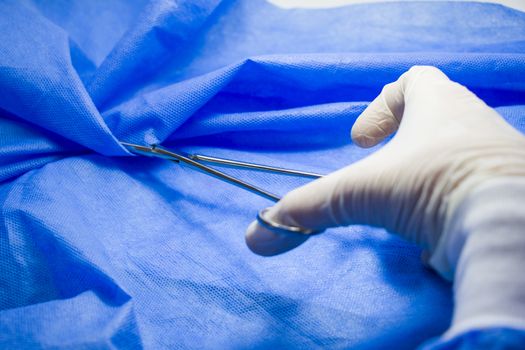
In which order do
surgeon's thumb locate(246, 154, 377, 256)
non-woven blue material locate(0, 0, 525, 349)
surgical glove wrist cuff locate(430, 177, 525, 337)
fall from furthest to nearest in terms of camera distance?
non-woven blue material locate(0, 0, 525, 349)
surgeon's thumb locate(246, 154, 377, 256)
surgical glove wrist cuff locate(430, 177, 525, 337)

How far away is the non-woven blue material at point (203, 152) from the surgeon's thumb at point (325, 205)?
141 mm

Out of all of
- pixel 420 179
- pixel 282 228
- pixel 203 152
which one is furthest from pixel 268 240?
pixel 203 152

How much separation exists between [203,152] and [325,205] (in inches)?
16.6

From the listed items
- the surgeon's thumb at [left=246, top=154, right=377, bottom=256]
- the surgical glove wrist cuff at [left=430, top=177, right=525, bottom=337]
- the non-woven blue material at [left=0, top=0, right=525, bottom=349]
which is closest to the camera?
the surgical glove wrist cuff at [left=430, top=177, right=525, bottom=337]

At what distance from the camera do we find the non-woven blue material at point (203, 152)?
1.89ft

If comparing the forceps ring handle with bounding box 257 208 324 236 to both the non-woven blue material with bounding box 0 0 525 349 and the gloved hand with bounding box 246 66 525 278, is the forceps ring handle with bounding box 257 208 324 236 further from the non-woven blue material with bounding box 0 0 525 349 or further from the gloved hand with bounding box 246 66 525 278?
the non-woven blue material with bounding box 0 0 525 349

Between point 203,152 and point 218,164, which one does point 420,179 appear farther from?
point 203,152

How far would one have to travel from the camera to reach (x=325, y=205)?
0.48 meters

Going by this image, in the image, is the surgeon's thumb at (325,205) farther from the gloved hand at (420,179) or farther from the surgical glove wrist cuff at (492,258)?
the surgical glove wrist cuff at (492,258)

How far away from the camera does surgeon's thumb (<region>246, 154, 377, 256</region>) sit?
0.47m

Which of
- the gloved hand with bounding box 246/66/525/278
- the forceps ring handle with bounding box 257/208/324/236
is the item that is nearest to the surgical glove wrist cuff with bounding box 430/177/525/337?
the gloved hand with bounding box 246/66/525/278

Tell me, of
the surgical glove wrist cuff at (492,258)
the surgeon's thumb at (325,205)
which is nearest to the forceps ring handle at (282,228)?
the surgeon's thumb at (325,205)

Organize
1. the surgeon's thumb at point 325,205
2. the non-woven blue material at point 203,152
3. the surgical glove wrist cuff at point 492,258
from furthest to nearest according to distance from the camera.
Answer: the non-woven blue material at point 203,152 → the surgeon's thumb at point 325,205 → the surgical glove wrist cuff at point 492,258

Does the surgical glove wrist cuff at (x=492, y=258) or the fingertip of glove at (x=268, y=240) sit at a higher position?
the surgical glove wrist cuff at (x=492, y=258)
